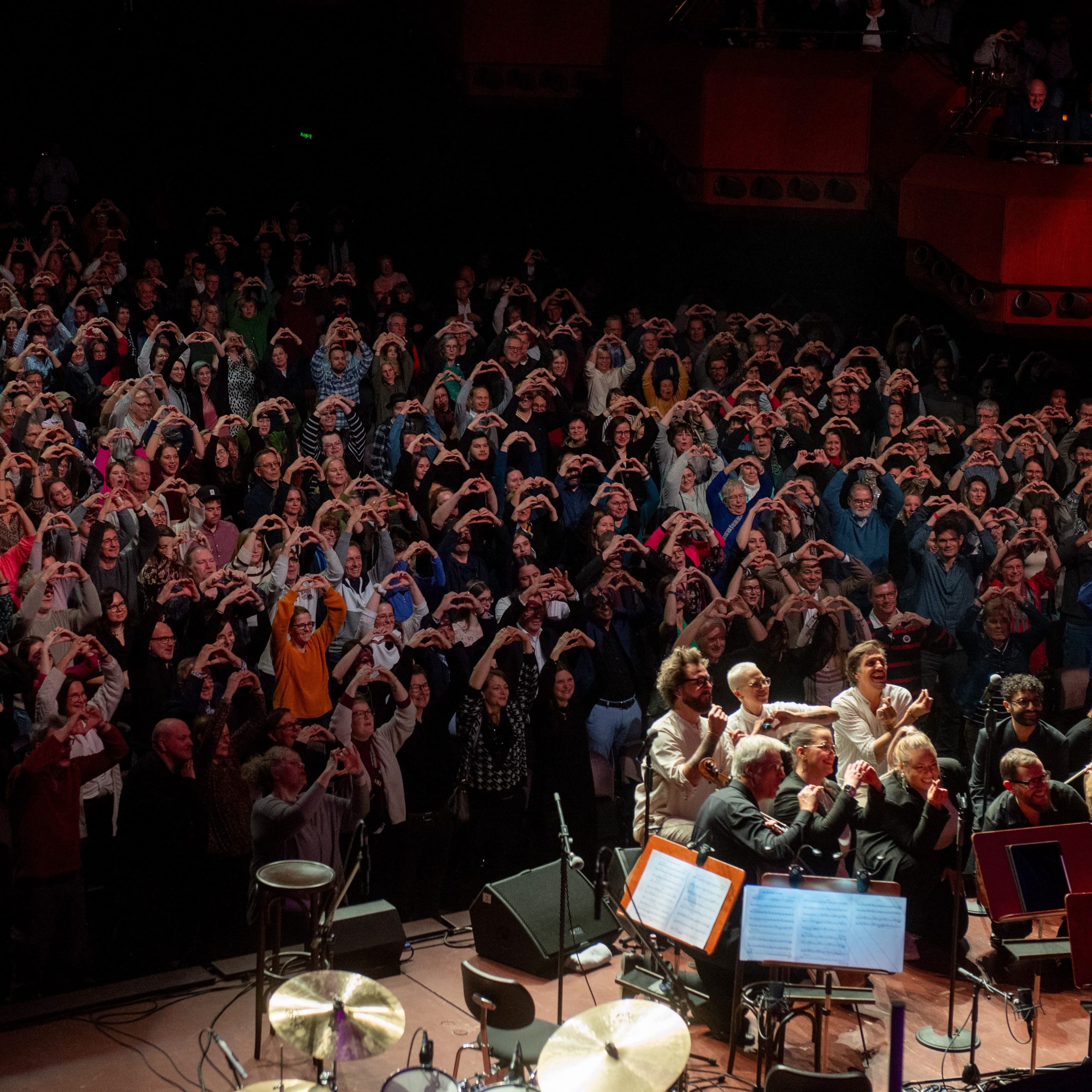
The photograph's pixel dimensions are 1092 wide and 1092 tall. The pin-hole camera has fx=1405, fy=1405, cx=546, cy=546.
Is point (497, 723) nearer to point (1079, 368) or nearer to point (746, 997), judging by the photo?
point (746, 997)

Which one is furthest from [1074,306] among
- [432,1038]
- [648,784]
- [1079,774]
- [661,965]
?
[432,1038]

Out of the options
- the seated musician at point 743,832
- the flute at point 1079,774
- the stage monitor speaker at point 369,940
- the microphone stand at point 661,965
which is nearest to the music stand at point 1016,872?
the seated musician at point 743,832

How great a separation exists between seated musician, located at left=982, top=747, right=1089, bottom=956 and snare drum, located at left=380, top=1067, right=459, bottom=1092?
2891mm

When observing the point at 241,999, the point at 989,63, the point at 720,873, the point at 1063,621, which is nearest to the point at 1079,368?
the point at 989,63

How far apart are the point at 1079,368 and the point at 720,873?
8.42 m

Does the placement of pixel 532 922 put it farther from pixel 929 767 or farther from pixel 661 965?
pixel 929 767

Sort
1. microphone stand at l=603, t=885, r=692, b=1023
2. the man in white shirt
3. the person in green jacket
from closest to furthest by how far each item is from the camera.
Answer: microphone stand at l=603, t=885, r=692, b=1023 → the man in white shirt → the person in green jacket

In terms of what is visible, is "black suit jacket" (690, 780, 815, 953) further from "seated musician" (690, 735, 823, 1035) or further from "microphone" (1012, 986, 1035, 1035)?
"microphone" (1012, 986, 1035, 1035)

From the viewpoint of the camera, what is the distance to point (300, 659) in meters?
6.75

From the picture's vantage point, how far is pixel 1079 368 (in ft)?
39.4

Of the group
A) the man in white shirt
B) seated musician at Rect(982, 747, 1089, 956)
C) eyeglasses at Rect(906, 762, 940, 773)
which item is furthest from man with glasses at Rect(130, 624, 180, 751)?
seated musician at Rect(982, 747, 1089, 956)

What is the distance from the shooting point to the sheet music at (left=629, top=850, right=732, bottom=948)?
5039 mm

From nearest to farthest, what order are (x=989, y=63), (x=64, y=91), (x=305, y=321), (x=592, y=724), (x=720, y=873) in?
(x=720, y=873)
(x=592, y=724)
(x=305, y=321)
(x=989, y=63)
(x=64, y=91)

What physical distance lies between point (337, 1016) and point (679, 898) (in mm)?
1391
